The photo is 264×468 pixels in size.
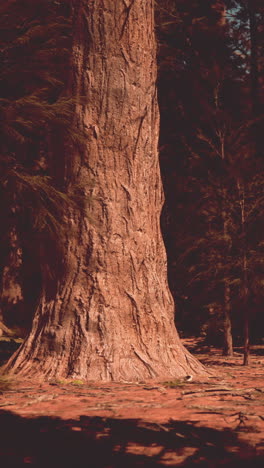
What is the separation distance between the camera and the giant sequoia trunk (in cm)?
616

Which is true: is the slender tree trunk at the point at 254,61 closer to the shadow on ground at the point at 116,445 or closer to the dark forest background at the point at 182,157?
the dark forest background at the point at 182,157

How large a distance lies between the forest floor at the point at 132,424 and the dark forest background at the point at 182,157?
6.33ft

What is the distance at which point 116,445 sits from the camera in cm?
361

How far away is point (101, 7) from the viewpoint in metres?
6.65

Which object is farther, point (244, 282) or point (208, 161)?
point (208, 161)

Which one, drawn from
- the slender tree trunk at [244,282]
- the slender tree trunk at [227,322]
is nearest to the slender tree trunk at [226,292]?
the slender tree trunk at [227,322]

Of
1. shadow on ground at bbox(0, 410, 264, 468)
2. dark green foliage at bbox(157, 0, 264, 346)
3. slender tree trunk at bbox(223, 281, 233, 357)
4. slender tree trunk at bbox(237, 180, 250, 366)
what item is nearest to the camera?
shadow on ground at bbox(0, 410, 264, 468)

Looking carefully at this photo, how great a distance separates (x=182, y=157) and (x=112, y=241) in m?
6.19

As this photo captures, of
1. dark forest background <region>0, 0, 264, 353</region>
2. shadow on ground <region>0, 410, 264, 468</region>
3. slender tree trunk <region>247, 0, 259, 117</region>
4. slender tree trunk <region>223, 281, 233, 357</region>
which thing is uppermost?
slender tree trunk <region>247, 0, 259, 117</region>

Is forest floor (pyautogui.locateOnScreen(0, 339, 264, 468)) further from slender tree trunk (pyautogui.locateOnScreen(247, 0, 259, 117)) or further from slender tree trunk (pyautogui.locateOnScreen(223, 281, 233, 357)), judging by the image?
slender tree trunk (pyautogui.locateOnScreen(247, 0, 259, 117))

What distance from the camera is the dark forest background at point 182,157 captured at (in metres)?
6.25

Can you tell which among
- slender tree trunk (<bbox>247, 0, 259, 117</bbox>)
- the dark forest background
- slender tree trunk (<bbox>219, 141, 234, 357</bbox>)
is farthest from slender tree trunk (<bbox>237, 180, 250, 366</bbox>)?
slender tree trunk (<bbox>247, 0, 259, 117</bbox>)

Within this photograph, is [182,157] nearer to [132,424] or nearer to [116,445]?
[132,424]

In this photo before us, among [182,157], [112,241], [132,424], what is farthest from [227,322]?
[132,424]
